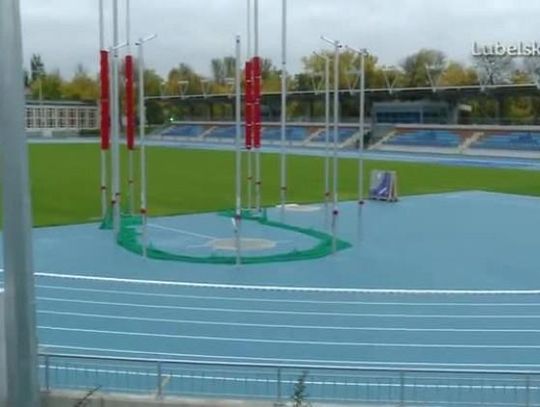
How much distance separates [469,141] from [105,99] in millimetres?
34534

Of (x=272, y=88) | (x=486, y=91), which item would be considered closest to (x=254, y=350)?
(x=486, y=91)

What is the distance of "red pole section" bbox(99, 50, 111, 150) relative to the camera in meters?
13.5

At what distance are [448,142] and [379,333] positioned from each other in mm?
39708

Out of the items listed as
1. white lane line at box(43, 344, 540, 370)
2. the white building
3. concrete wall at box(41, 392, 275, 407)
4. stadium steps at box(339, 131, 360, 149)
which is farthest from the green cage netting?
the white building

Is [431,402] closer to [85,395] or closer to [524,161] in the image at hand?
[85,395]

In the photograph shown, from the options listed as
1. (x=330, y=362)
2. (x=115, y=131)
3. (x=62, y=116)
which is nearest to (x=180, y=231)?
(x=115, y=131)

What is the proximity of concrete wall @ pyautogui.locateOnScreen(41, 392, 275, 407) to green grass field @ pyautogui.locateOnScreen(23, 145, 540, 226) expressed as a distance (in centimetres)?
1092

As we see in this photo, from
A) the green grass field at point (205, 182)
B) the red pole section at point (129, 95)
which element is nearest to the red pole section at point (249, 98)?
the red pole section at point (129, 95)

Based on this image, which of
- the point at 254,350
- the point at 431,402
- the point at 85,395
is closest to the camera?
the point at 85,395

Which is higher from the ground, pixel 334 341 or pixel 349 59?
pixel 349 59

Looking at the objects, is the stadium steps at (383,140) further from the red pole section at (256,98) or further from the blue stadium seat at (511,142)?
the red pole section at (256,98)

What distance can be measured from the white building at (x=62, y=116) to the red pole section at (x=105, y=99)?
52.1 metres

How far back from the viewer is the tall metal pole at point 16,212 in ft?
14.9

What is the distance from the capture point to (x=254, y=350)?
7.77 meters
